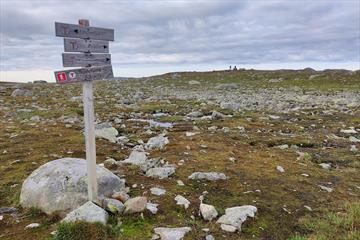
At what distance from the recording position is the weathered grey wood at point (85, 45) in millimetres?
7995

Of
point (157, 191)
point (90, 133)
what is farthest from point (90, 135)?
point (157, 191)

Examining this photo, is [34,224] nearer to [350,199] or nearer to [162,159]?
[162,159]

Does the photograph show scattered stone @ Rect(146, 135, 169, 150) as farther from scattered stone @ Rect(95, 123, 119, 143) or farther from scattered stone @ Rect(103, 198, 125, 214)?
scattered stone @ Rect(103, 198, 125, 214)

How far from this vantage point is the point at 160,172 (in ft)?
38.7

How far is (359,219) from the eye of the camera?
8.62 m

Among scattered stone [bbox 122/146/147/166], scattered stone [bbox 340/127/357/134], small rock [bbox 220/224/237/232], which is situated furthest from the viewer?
scattered stone [bbox 340/127/357/134]

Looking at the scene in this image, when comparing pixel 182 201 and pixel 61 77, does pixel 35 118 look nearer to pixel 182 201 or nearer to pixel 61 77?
pixel 182 201

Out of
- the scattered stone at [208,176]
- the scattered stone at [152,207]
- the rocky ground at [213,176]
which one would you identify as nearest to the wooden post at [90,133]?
the rocky ground at [213,176]

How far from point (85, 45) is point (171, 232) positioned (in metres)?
4.32

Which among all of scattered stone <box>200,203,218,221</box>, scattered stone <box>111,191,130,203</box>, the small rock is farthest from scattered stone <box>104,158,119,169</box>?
the small rock

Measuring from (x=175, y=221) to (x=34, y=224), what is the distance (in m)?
3.07

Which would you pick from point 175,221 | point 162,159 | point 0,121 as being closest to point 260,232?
point 175,221

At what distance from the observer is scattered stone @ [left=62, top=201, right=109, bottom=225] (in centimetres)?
802

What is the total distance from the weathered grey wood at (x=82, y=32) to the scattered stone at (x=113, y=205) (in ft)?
12.0
